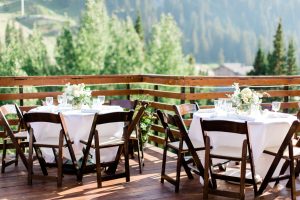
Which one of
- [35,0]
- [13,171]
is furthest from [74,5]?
[13,171]

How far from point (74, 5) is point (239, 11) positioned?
30.4 m

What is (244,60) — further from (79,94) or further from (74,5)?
(79,94)

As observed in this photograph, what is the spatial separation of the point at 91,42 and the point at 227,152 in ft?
125

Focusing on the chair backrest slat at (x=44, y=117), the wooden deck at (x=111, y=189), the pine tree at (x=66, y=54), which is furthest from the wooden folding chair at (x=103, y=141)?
the pine tree at (x=66, y=54)

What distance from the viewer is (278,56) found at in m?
50.3

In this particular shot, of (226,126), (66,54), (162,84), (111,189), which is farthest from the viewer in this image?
(66,54)

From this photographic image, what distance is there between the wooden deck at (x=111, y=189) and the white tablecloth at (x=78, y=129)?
32 centimetres

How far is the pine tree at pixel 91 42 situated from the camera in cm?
4109

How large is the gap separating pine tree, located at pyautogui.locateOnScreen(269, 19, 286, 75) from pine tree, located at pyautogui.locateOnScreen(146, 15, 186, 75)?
1149 cm

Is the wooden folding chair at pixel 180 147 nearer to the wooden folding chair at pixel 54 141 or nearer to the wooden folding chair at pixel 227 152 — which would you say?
the wooden folding chair at pixel 227 152

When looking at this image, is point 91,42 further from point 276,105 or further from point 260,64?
point 276,105

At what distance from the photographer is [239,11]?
81.3 metres

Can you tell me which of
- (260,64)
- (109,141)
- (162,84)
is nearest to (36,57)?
(260,64)

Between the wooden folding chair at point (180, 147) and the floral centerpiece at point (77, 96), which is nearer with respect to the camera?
the wooden folding chair at point (180, 147)
